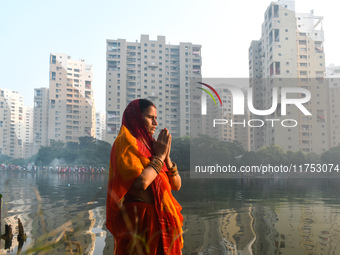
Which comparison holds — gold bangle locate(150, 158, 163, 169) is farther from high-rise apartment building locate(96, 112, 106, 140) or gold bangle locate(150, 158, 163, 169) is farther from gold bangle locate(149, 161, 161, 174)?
high-rise apartment building locate(96, 112, 106, 140)

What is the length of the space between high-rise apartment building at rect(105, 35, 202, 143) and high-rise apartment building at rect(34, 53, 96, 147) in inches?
529

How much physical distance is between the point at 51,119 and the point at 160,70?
964 inches

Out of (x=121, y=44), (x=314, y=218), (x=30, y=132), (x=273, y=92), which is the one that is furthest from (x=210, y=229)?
(x=30, y=132)

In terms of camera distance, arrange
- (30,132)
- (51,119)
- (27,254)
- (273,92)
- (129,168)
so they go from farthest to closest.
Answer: (30,132) < (51,119) < (273,92) < (129,168) < (27,254)

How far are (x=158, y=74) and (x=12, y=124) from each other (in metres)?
41.0

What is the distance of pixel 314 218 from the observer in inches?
310

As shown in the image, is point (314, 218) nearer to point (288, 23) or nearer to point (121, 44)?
point (288, 23)

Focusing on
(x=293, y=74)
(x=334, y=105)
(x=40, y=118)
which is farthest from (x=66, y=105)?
(x=334, y=105)

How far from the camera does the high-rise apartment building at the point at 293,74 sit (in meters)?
43.8

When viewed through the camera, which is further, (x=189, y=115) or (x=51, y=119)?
(x=51, y=119)

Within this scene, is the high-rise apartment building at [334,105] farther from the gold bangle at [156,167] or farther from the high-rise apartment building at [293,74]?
the gold bangle at [156,167]

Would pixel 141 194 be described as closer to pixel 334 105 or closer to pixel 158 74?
pixel 334 105

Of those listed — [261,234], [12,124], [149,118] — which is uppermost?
[12,124]

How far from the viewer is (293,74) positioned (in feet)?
155
